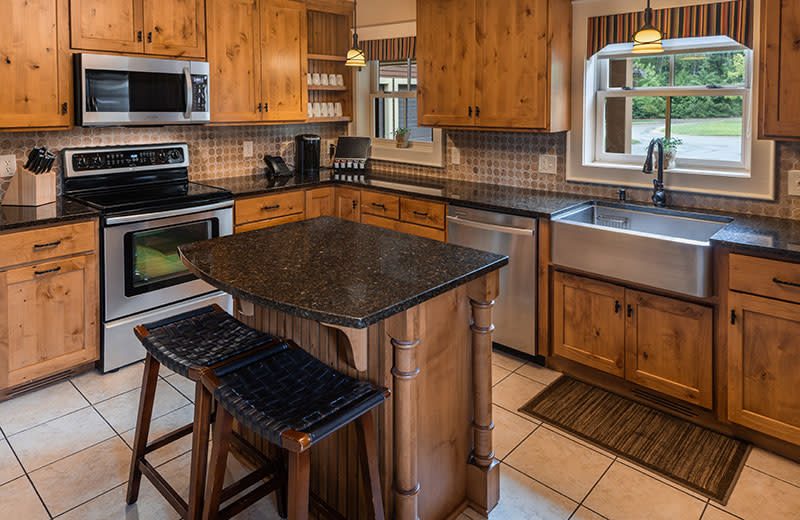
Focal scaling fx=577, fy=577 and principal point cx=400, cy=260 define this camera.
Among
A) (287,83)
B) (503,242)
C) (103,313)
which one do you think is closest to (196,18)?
(287,83)

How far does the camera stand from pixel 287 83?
14.3ft

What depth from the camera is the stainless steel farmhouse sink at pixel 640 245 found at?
2572mm

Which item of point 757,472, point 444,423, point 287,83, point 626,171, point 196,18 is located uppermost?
point 196,18

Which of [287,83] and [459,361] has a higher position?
[287,83]

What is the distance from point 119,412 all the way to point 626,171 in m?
3.03

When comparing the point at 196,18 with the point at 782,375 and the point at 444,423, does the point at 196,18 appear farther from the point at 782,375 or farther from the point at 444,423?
the point at 782,375

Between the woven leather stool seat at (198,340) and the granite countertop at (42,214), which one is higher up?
the granite countertop at (42,214)

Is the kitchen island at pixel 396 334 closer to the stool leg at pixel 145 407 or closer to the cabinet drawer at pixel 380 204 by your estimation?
the stool leg at pixel 145 407

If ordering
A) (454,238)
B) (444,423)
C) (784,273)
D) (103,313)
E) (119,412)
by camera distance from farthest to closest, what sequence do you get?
(454,238) → (103,313) → (119,412) → (784,273) → (444,423)

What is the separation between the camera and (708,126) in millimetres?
3182

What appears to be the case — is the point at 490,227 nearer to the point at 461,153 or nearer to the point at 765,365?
the point at 461,153

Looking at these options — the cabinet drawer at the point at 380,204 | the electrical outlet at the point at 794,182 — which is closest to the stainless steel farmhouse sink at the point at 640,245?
the electrical outlet at the point at 794,182

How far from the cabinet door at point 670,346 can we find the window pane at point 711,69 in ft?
4.23

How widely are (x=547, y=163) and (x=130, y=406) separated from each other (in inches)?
111
